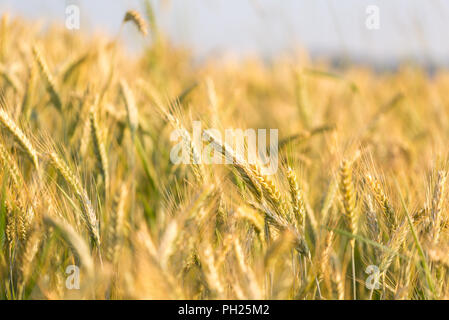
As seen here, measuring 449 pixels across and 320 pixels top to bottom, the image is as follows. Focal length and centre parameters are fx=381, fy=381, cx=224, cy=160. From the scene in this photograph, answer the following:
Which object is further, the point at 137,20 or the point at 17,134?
the point at 137,20

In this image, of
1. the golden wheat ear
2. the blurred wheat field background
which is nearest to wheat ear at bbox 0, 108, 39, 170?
the blurred wheat field background

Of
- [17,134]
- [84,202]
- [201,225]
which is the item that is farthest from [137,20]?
[201,225]

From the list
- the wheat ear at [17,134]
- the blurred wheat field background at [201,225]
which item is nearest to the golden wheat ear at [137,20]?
the blurred wheat field background at [201,225]

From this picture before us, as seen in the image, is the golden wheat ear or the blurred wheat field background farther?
the golden wheat ear

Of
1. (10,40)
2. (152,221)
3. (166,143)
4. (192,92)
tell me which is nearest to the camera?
(152,221)

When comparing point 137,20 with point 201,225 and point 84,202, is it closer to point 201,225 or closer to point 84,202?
point 84,202

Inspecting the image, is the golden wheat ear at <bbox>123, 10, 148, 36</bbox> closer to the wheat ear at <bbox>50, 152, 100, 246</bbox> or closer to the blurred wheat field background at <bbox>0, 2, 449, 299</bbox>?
the blurred wheat field background at <bbox>0, 2, 449, 299</bbox>

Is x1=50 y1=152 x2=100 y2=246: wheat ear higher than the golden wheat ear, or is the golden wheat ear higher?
the golden wheat ear

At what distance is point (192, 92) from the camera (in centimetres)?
181

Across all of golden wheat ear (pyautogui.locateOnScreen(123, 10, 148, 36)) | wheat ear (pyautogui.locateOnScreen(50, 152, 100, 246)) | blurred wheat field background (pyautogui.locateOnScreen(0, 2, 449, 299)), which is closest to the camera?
blurred wheat field background (pyautogui.locateOnScreen(0, 2, 449, 299))
